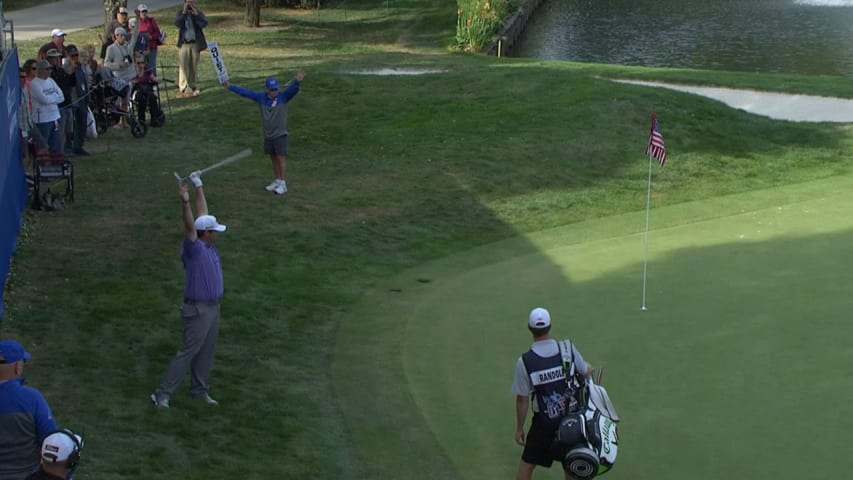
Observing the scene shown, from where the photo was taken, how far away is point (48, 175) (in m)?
16.7

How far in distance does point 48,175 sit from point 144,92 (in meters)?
5.19

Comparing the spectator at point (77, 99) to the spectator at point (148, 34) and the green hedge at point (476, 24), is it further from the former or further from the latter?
the green hedge at point (476, 24)

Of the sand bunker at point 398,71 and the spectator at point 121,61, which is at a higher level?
the spectator at point 121,61

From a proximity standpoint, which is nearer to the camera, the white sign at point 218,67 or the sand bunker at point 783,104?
the white sign at point 218,67

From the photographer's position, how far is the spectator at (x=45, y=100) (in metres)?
17.6

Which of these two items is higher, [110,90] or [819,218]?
[110,90]

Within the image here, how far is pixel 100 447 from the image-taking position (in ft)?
31.5

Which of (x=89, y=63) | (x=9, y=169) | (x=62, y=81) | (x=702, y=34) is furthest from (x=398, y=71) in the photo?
(x=702, y=34)

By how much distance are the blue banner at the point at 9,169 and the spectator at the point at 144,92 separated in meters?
3.59

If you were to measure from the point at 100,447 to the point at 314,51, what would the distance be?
24691 mm

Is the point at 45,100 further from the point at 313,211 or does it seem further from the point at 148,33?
the point at 148,33

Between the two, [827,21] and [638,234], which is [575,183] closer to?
[638,234]

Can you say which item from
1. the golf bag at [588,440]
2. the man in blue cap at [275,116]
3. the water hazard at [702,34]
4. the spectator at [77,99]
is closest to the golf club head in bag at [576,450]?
the golf bag at [588,440]

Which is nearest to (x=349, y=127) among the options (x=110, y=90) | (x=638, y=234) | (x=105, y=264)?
(x=110, y=90)
